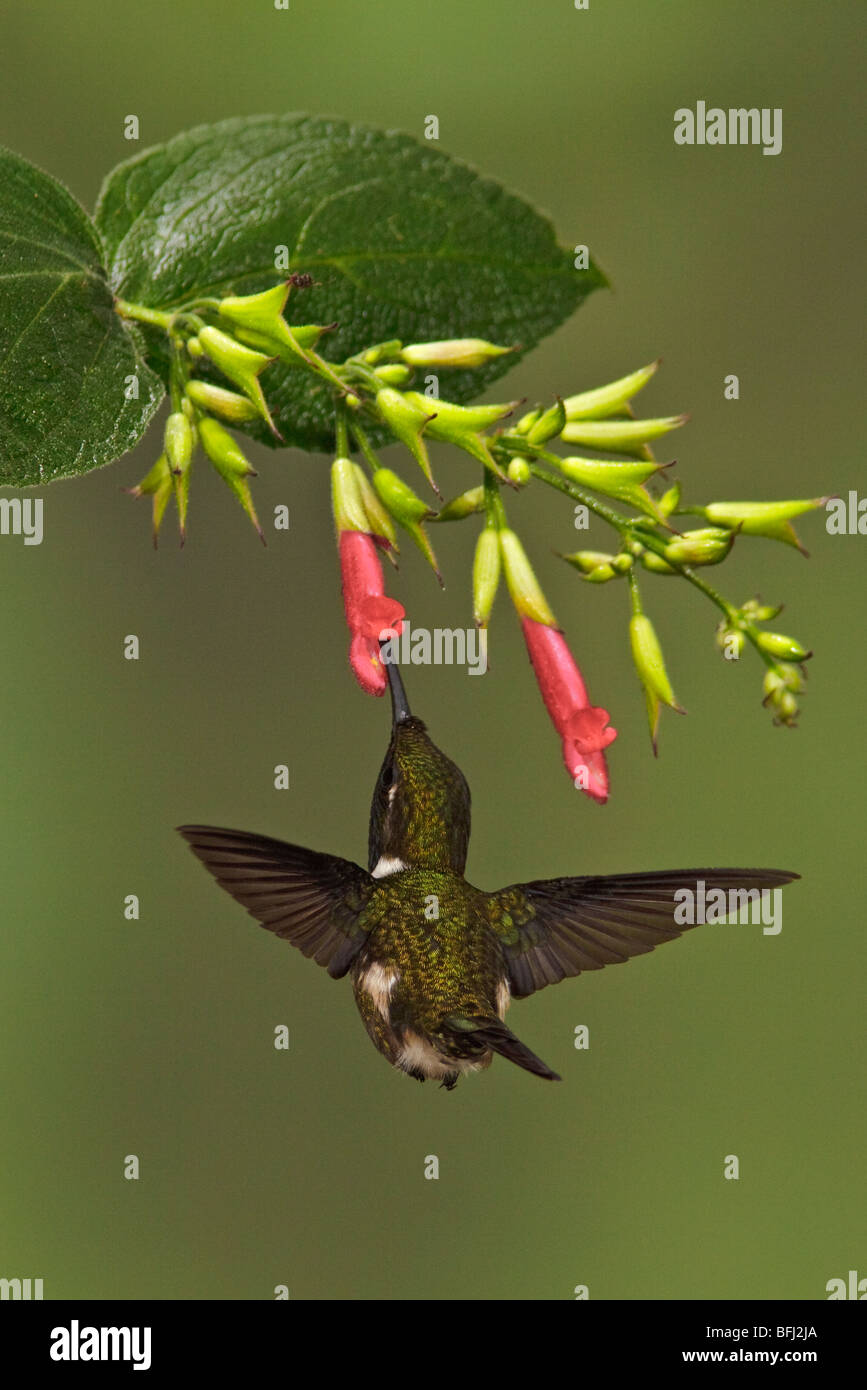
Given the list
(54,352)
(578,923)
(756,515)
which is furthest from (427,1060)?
(54,352)

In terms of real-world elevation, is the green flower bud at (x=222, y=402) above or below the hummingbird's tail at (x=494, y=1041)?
above

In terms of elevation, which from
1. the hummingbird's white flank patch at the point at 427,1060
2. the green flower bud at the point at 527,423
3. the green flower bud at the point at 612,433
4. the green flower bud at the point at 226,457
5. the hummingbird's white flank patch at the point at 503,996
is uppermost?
the green flower bud at the point at 612,433

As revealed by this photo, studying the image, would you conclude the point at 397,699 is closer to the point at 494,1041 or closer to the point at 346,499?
the point at 346,499

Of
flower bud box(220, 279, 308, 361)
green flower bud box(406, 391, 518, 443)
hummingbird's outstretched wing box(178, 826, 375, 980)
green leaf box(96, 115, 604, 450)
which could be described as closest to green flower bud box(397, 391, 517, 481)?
green flower bud box(406, 391, 518, 443)

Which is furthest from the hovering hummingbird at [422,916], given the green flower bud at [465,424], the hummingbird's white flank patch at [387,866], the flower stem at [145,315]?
the flower stem at [145,315]

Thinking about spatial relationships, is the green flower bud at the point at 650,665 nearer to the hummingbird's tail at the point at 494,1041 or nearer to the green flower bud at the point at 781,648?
the green flower bud at the point at 781,648

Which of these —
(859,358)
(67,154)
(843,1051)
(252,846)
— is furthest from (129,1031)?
(859,358)
